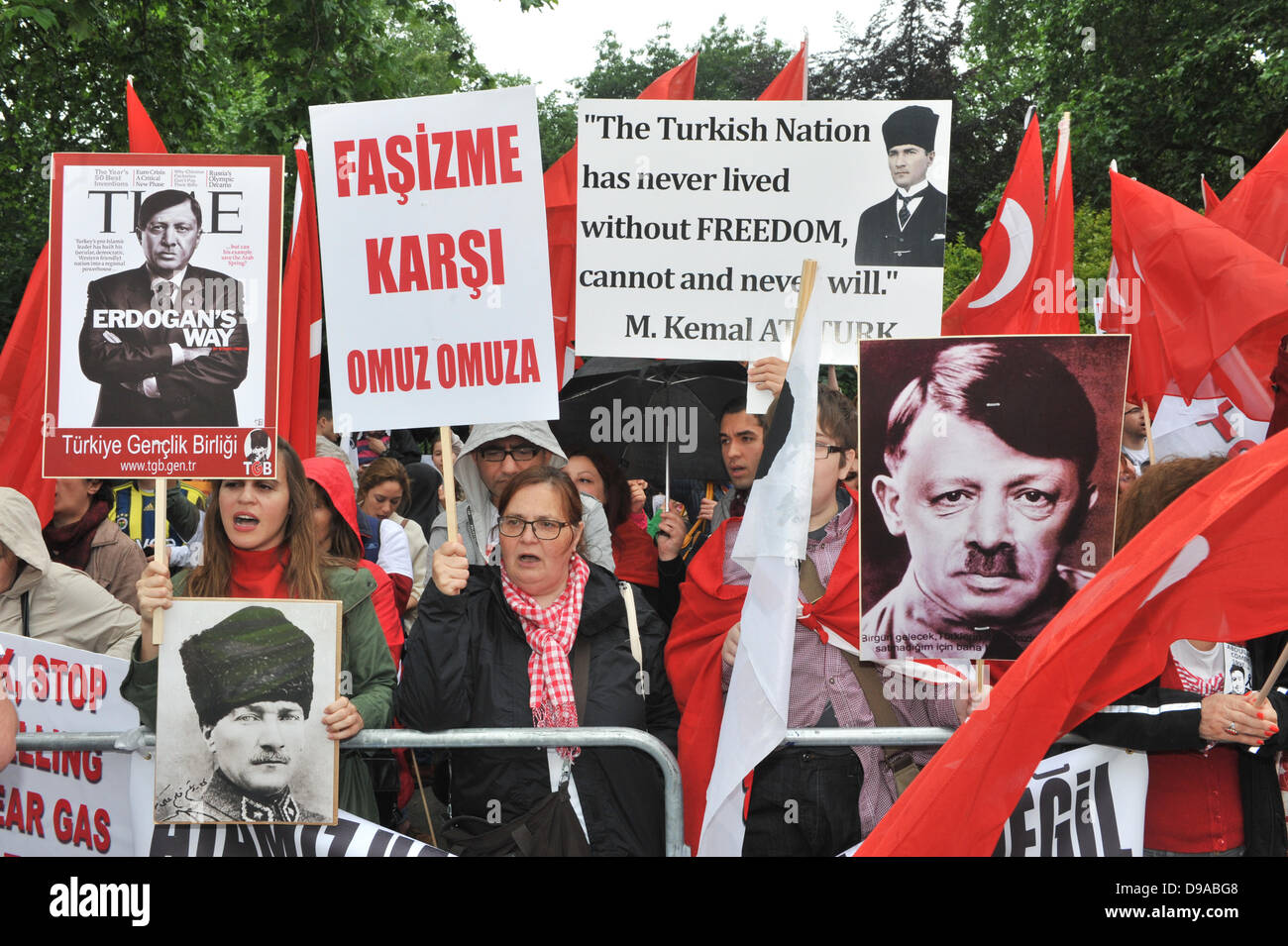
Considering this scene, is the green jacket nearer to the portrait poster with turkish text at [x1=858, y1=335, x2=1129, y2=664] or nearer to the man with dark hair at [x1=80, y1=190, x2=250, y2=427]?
the man with dark hair at [x1=80, y1=190, x2=250, y2=427]

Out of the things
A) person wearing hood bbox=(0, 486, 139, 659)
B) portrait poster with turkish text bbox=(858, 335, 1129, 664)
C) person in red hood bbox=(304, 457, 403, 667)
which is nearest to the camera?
portrait poster with turkish text bbox=(858, 335, 1129, 664)

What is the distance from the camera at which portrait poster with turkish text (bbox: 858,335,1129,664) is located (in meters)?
3.45

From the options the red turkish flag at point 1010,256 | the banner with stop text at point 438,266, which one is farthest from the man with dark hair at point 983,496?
the red turkish flag at point 1010,256

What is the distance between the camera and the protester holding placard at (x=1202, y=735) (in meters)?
3.23

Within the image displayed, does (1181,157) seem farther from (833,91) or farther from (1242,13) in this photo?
(833,91)

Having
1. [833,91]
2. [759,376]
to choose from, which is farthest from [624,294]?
[833,91]

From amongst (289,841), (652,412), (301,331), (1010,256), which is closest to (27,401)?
(301,331)

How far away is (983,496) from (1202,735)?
0.81 m

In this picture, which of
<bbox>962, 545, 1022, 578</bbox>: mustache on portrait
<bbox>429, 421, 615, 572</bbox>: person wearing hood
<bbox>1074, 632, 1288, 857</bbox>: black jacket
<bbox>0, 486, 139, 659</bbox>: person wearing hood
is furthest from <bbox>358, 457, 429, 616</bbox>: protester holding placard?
<bbox>1074, 632, 1288, 857</bbox>: black jacket

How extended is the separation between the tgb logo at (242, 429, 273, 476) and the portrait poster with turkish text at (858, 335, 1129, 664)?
65.5 inches

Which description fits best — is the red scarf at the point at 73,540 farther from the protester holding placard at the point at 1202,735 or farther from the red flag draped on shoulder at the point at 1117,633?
the protester holding placard at the point at 1202,735

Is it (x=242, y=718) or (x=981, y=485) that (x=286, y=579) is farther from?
(x=981, y=485)

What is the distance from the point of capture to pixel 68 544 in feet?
16.0
